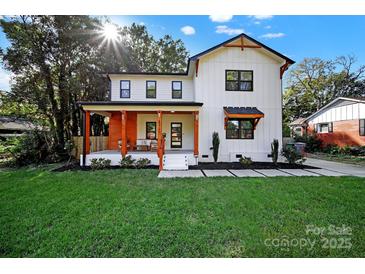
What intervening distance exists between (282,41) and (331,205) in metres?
11.6

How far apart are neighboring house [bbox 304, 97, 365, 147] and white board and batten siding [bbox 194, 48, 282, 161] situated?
33.4 feet

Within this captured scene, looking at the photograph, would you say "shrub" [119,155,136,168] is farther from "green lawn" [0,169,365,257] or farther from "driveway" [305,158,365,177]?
"driveway" [305,158,365,177]

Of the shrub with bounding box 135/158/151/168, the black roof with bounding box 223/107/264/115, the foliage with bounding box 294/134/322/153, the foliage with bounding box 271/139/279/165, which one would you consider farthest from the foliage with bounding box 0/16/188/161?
the foliage with bounding box 294/134/322/153

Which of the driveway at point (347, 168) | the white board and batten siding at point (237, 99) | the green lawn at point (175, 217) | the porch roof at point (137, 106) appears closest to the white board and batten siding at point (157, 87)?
the white board and batten siding at point (237, 99)

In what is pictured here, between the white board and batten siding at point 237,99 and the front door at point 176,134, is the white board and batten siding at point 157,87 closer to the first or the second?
the front door at point 176,134

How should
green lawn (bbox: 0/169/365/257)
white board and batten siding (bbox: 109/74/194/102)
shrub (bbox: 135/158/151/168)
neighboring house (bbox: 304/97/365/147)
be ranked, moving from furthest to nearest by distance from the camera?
neighboring house (bbox: 304/97/365/147) → white board and batten siding (bbox: 109/74/194/102) → shrub (bbox: 135/158/151/168) → green lawn (bbox: 0/169/365/257)

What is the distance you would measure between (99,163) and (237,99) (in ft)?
28.3

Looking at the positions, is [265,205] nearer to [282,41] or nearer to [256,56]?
[256,56]

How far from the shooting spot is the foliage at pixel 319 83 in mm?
29562

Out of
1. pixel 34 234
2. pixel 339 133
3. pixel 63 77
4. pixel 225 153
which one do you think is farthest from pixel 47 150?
pixel 339 133

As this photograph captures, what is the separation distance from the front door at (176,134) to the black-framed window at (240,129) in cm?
372

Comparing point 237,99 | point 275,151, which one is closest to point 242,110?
point 237,99

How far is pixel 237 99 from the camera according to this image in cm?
1069

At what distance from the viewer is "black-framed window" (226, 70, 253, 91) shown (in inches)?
422
